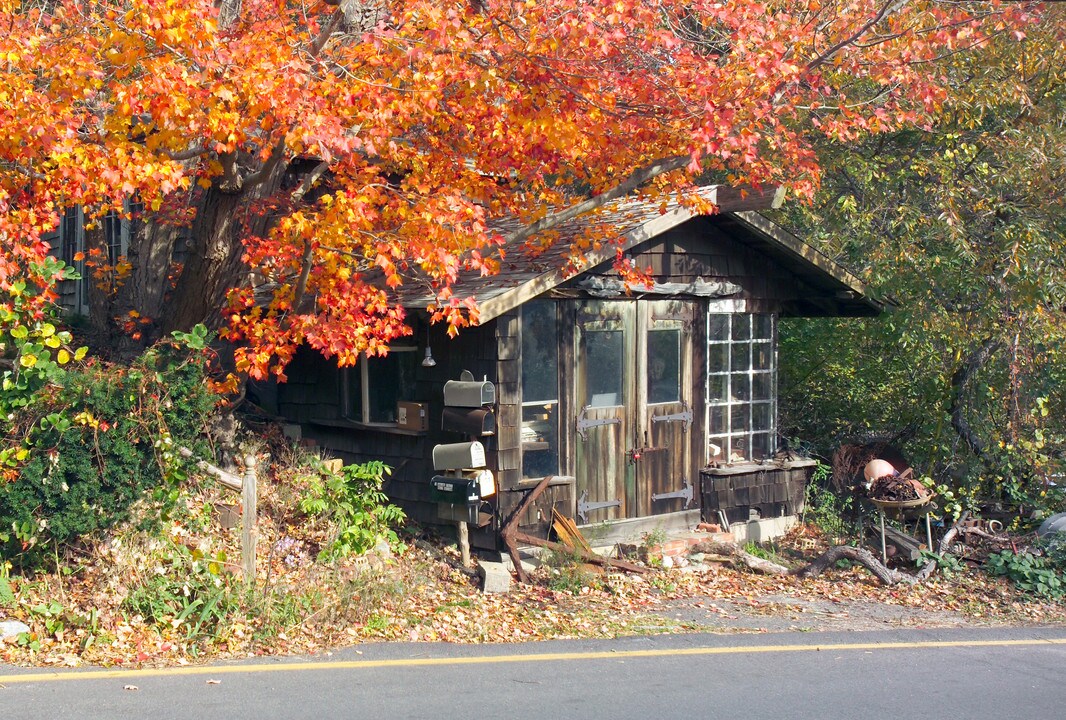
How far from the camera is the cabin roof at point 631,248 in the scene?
32.7 ft

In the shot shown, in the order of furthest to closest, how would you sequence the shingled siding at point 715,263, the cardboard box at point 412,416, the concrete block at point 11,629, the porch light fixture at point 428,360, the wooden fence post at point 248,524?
1. the shingled siding at point 715,263
2. the cardboard box at point 412,416
3. the porch light fixture at point 428,360
4. the wooden fence post at point 248,524
5. the concrete block at point 11,629

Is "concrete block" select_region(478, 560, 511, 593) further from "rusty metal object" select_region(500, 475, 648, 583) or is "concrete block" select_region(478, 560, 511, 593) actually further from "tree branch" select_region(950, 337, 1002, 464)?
"tree branch" select_region(950, 337, 1002, 464)

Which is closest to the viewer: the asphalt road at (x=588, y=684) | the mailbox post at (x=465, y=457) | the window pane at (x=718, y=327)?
the asphalt road at (x=588, y=684)

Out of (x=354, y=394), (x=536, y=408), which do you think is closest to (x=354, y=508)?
(x=354, y=394)

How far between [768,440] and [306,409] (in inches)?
232

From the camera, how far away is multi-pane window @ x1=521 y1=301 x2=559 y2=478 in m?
10.7

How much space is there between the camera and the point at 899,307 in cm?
1362

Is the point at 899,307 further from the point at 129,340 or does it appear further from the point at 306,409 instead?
the point at 129,340

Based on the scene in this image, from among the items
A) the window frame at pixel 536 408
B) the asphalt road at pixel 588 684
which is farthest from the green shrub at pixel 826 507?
the asphalt road at pixel 588 684

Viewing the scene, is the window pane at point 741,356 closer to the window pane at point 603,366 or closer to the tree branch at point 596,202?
the window pane at point 603,366

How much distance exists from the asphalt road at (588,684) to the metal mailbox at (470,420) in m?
2.60

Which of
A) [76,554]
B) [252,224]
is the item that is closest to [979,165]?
[252,224]

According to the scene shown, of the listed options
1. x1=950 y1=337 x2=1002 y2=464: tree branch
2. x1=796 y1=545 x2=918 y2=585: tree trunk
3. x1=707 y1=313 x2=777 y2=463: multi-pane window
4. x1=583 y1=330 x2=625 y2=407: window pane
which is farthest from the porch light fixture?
x1=950 y1=337 x2=1002 y2=464: tree branch

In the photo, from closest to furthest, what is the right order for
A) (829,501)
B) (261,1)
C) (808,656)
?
(808,656)
(261,1)
(829,501)
